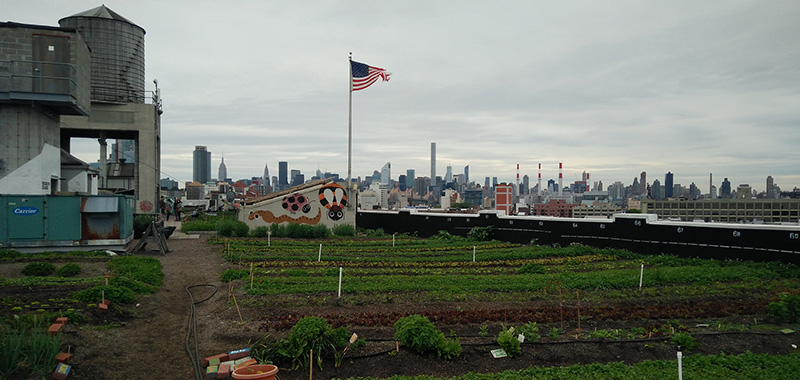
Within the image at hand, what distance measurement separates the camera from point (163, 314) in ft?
40.0

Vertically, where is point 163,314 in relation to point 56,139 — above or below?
below

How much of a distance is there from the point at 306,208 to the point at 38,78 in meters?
18.1

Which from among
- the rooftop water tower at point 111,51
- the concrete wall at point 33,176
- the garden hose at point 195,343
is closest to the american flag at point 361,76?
the concrete wall at point 33,176

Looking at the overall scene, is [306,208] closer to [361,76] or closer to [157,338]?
[361,76]

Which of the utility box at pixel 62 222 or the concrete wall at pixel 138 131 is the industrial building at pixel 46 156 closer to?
the utility box at pixel 62 222

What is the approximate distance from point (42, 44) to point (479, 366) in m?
25.8

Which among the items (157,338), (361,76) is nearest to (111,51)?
(361,76)

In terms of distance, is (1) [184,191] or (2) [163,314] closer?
(2) [163,314]

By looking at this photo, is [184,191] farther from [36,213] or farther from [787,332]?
[787,332]

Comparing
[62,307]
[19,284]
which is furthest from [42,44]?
[62,307]

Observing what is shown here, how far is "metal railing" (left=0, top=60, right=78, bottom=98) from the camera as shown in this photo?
22.2 meters

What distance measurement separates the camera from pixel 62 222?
65.4 feet

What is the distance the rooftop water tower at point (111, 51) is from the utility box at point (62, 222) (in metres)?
26.8

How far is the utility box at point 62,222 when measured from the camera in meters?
19.3
